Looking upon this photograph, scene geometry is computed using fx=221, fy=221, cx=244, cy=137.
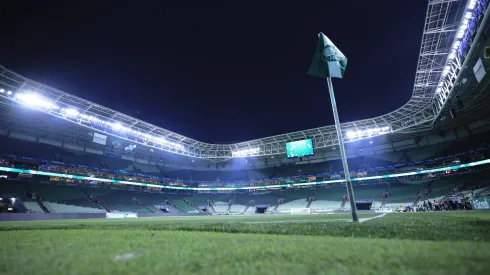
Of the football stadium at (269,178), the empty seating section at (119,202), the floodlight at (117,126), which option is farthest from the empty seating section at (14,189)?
the floodlight at (117,126)

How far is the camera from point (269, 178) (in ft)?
169

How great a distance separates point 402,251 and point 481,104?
3685 centimetres

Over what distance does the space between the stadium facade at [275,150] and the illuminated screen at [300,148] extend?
266cm

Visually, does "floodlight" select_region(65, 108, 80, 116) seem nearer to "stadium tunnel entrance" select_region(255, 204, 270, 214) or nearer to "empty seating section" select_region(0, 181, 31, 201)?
"empty seating section" select_region(0, 181, 31, 201)

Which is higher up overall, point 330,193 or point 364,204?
point 330,193

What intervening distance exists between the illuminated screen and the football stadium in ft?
0.51

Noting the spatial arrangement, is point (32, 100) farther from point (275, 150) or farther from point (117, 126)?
point (275, 150)

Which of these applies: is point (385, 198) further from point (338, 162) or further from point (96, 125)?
point (96, 125)

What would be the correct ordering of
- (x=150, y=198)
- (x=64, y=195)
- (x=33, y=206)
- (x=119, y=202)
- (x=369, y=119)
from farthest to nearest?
(x=150, y=198), (x=119, y=202), (x=369, y=119), (x=64, y=195), (x=33, y=206)

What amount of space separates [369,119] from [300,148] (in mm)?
11164

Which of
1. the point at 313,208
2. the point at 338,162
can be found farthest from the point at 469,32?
the point at 338,162

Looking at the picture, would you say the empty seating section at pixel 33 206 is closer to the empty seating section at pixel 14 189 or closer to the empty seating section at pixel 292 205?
the empty seating section at pixel 14 189

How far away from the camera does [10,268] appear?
167 centimetres

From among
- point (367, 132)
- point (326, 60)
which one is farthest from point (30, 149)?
point (367, 132)
